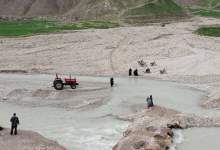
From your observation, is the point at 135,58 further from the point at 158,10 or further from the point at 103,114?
the point at 158,10

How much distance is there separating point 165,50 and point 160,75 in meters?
14.8

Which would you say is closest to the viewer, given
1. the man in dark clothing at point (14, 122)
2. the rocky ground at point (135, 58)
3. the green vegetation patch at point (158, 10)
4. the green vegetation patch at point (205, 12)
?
the man in dark clothing at point (14, 122)

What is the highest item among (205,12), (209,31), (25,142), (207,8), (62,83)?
(207,8)

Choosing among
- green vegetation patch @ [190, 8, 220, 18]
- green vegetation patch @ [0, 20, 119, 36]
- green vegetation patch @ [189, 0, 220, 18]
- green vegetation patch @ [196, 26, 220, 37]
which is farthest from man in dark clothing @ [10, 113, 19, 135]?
green vegetation patch @ [189, 0, 220, 18]

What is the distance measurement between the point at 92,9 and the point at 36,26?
24.9 meters

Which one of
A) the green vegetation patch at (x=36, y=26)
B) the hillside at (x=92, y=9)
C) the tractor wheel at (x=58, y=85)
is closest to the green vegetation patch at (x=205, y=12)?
the hillside at (x=92, y=9)

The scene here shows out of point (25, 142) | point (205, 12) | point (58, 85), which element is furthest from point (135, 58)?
point (205, 12)

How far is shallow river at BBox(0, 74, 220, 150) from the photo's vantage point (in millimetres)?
33406

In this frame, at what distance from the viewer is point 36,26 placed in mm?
102438

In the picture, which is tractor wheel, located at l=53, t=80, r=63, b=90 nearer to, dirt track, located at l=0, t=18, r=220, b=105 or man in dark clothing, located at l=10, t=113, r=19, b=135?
dirt track, located at l=0, t=18, r=220, b=105

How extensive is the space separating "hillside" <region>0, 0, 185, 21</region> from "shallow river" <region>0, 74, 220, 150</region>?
67.3 m

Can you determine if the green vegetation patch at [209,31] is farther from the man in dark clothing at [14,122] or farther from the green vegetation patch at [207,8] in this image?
the man in dark clothing at [14,122]

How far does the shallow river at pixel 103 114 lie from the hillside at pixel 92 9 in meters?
67.3

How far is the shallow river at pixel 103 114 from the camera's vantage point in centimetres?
3341
